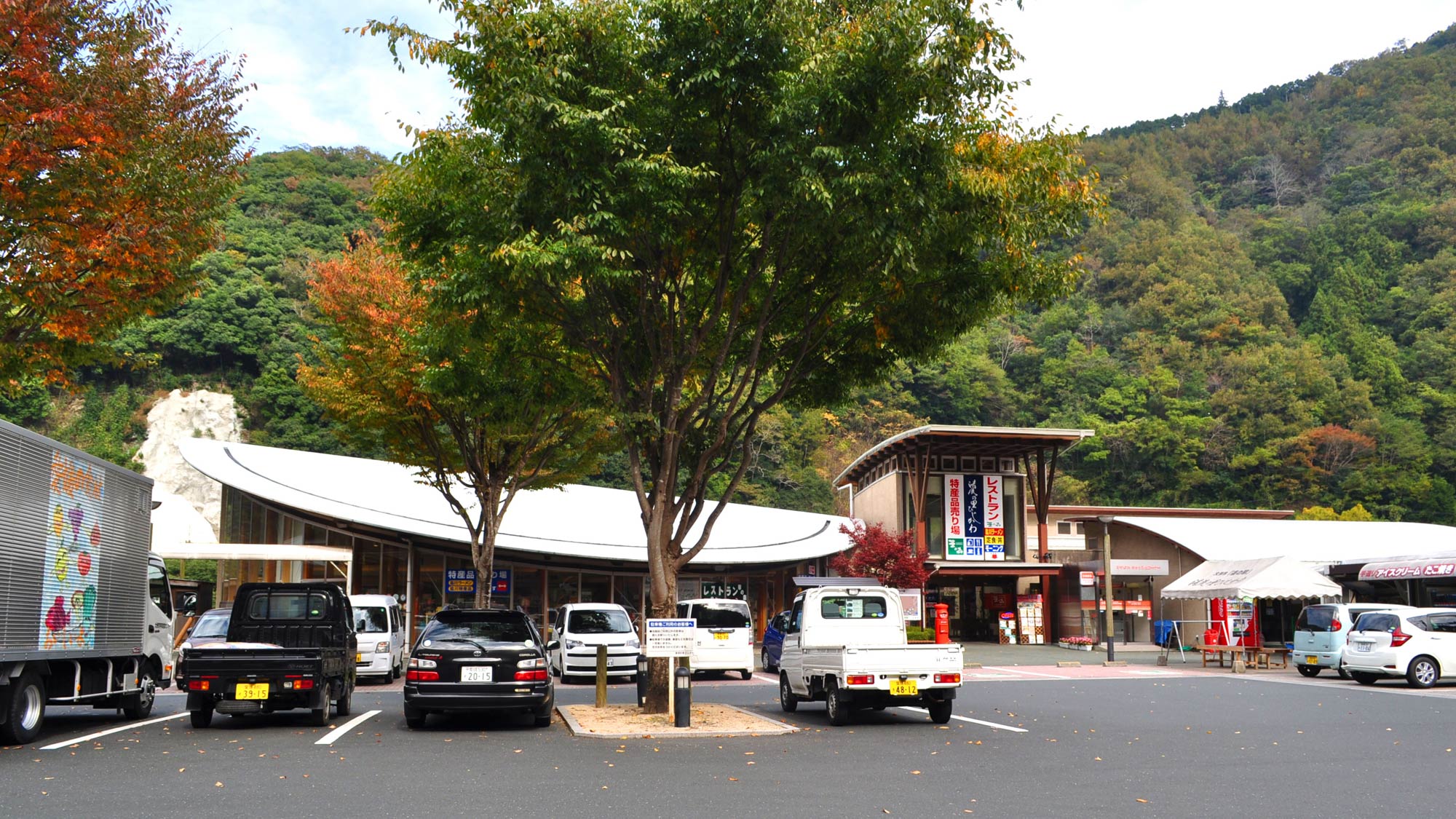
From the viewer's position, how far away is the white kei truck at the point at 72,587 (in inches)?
460

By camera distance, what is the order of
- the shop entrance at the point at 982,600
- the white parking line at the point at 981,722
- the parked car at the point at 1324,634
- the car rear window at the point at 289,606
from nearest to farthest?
the white parking line at the point at 981,722, the car rear window at the point at 289,606, the parked car at the point at 1324,634, the shop entrance at the point at 982,600

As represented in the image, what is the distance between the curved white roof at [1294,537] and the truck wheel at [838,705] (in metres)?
27.1

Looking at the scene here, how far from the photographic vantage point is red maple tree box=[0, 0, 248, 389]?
1288cm

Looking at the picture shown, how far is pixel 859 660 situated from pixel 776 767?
371cm

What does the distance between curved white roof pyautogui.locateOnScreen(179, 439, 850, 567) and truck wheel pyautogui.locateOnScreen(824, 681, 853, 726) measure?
17.5 metres

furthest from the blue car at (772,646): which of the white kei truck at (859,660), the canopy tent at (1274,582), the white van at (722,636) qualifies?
the canopy tent at (1274,582)

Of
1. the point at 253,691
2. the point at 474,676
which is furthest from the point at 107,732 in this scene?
the point at 474,676

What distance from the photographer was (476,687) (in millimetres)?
13719

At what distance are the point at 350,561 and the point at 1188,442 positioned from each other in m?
50.3

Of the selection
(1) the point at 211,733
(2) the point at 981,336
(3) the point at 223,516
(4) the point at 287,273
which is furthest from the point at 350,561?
(2) the point at 981,336

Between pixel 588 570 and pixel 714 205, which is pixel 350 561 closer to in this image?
pixel 588 570

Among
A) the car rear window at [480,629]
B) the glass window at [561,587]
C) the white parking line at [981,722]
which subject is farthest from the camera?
the glass window at [561,587]

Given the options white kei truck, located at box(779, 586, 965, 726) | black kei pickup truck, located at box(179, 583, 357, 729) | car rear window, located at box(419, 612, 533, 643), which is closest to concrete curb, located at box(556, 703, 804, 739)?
white kei truck, located at box(779, 586, 965, 726)

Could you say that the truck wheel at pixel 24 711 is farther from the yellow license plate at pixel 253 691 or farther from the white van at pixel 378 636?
the white van at pixel 378 636
